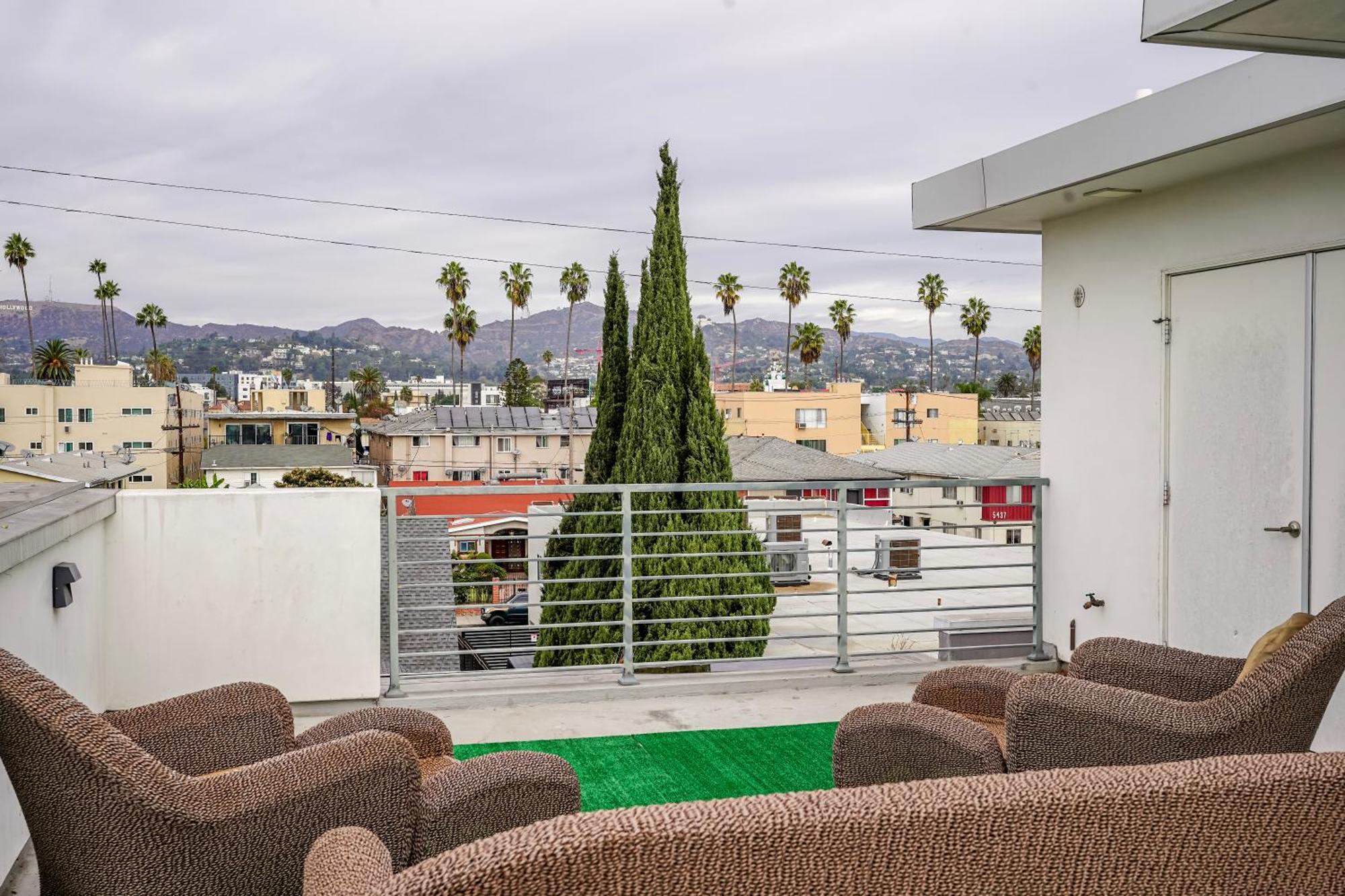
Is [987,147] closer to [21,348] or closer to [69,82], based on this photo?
[69,82]

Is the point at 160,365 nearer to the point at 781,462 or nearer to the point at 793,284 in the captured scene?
the point at 793,284

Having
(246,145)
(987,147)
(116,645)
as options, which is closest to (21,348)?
(246,145)

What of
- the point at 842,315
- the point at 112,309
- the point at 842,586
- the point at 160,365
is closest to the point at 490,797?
the point at 842,586

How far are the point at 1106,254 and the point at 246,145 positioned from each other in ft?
161

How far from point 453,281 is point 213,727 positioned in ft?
167

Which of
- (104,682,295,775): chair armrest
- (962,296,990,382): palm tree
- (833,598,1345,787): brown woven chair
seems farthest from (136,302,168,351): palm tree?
(833,598,1345,787): brown woven chair

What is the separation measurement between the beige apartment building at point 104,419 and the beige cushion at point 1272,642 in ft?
111

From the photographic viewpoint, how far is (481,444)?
1780 inches

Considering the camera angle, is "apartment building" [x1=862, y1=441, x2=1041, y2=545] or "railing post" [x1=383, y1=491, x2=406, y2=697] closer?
"railing post" [x1=383, y1=491, x2=406, y2=697]

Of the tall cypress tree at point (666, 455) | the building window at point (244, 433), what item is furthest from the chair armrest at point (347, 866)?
the building window at point (244, 433)

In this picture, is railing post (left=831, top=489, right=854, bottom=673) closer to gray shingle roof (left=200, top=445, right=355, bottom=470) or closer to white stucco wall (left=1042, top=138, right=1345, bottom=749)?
white stucco wall (left=1042, top=138, right=1345, bottom=749)

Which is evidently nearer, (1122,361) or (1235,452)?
(1235,452)

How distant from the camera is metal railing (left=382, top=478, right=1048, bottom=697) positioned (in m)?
5.03

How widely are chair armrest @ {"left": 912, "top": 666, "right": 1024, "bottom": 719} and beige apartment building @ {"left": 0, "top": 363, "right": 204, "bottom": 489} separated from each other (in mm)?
32901
